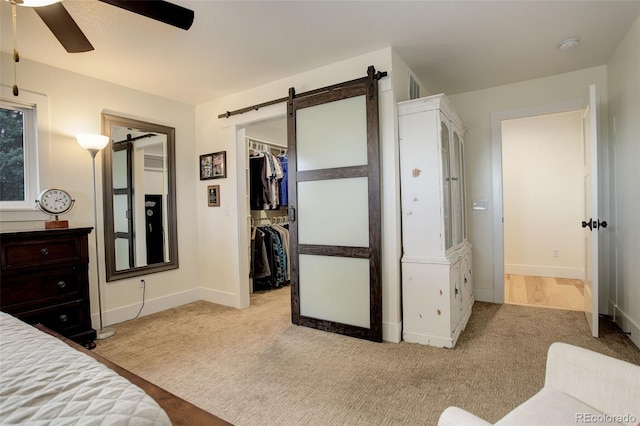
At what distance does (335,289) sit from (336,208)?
718 millimetres

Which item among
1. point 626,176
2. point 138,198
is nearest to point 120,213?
point 138,198

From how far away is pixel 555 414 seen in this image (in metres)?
1.01

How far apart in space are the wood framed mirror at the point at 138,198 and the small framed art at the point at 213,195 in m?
0.39

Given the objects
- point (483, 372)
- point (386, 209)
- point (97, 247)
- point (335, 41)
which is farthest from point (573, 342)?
point (97, 247)

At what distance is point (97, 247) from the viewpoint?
304 centimetres

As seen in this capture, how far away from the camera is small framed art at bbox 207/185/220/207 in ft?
12.4

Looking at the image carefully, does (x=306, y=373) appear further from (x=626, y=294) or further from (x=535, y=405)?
(x=626, y=294)

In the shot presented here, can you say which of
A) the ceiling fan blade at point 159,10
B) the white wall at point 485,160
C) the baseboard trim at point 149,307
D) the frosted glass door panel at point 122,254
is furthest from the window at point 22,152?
the white wall at point 485,160

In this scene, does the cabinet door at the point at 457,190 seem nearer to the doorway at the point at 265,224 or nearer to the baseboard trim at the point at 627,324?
the baseboard trim at the point at 627,324

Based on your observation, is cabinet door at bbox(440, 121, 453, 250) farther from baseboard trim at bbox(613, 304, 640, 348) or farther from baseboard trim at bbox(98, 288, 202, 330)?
baseboard trim at bbox(98, 288, 202, 330)

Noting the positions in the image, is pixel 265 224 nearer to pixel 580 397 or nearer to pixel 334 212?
pixel 334 212

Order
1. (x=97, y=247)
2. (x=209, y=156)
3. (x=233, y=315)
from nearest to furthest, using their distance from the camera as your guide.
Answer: (x=97, y=247)
(x=233, y=315)
(x=209, y=156)

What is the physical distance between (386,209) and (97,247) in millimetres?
2704

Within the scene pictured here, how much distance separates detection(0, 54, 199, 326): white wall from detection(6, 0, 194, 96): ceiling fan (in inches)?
51.5
